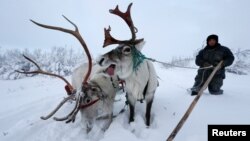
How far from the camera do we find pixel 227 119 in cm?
376

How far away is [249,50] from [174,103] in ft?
55.0

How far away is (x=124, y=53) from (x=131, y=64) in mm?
223

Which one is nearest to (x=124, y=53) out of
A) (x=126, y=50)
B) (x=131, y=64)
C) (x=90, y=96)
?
(x=126, y=50)

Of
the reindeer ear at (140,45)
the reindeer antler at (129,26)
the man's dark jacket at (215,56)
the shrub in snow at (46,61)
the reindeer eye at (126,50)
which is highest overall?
the reindeer antler at (129,26)

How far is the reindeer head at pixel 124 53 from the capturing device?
11.7 feet

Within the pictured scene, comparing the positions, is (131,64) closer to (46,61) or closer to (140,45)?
(140,45)

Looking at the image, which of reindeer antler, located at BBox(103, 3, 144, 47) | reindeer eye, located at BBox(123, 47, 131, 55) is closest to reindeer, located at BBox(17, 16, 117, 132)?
reindeer antler, located at BBox(103, 3, 144, 47)

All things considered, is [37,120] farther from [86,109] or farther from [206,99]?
[206,99]

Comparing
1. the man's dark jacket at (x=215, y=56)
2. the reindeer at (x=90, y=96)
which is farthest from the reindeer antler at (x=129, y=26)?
the man's dark jacket at (x=215, y=56)

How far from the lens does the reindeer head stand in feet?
11.7

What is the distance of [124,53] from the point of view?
11.9 ft

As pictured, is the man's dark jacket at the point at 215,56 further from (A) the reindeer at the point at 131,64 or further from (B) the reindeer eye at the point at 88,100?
(B) the reindeer eye at the point at 88,100

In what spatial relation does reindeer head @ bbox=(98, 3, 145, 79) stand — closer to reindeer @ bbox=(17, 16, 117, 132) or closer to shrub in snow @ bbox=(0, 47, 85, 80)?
reindeer @ bbox=(17, 16, 117, 132)

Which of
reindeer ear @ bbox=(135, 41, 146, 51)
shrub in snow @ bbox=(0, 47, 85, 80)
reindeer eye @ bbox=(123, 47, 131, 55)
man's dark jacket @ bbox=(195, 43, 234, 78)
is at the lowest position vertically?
shrub in snow @ bbox=(0, 47, 85, 80)
